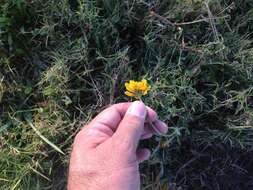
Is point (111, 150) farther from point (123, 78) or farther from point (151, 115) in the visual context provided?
point (123, 78)

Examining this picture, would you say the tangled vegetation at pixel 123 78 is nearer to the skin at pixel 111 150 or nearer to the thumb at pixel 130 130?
the skin at pixel 111 150

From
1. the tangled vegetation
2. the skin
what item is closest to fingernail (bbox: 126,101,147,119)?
the skin

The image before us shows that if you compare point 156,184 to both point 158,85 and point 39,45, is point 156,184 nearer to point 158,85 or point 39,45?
point 158,85

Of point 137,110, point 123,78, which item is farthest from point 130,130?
point 123,78

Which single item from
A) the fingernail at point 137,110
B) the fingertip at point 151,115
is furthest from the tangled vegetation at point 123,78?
the fingernail at point 137,110

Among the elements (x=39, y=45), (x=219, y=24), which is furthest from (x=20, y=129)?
(x=219, y=24)

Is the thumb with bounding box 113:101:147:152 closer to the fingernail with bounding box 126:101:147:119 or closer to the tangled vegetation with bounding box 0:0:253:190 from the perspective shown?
the fingernail with bounding box 126:101:147:119
